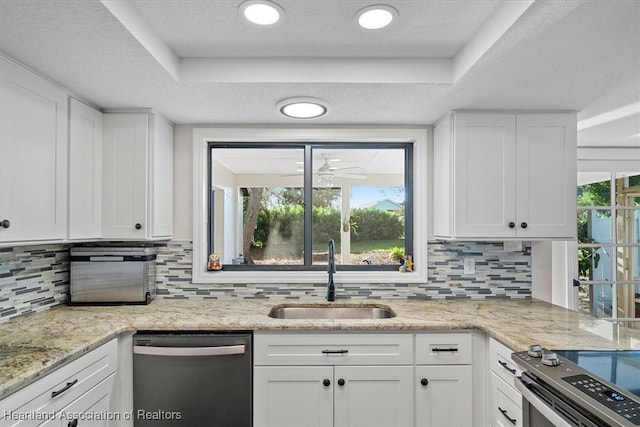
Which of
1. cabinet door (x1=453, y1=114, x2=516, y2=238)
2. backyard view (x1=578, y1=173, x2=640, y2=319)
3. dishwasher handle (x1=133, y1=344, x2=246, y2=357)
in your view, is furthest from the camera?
backyard view (x1=578, y1=173, x2=640, y2=319)

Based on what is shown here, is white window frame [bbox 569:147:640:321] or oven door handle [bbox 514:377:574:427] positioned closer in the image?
oven door handle [bbox 514:377:574:427]

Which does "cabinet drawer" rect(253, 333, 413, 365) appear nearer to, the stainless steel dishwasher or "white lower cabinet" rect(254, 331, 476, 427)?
"white lower cabinet" rect(254, 331, 476, 427)

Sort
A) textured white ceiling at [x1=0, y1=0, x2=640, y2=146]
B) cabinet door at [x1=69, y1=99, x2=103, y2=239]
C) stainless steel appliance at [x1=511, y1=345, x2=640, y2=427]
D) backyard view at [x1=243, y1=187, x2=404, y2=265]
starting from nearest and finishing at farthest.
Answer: stainless steel appliance at [x1=511, y1=345, x2=640, y2=427], textured white ceiling at [x1=0, y1=0, x2=640, y2=146], cabinet door at [x1=69, y1=99, x2=103, y2=239], backyard view at [x1=243, y1=187, x2=404, y2=265]

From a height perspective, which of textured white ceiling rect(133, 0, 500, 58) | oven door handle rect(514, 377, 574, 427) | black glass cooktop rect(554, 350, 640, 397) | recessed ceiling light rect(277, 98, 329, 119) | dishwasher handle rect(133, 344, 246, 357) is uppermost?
textured white ceiling rect(133, 0, 500, 58)

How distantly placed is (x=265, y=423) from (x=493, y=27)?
6.96ft

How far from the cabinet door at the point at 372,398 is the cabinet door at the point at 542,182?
116cm

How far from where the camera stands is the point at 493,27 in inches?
57.5

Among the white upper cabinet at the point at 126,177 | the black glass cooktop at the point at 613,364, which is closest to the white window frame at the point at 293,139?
the white upper cabinet at the point at 126,177

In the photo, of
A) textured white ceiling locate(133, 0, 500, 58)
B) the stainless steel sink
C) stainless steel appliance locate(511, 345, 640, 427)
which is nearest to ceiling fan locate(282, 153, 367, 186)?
the stainless steel sink

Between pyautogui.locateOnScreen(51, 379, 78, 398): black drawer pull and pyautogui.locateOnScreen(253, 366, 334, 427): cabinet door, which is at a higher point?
pyautogui.locateOnScreen(51, 379, 78, 398): black drawer pull

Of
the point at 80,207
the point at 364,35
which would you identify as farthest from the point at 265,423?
the point at 364,35

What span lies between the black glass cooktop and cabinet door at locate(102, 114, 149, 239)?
7.41ft

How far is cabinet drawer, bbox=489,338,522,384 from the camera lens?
1.71m

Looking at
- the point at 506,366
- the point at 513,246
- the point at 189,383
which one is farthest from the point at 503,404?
the point at 189,383
